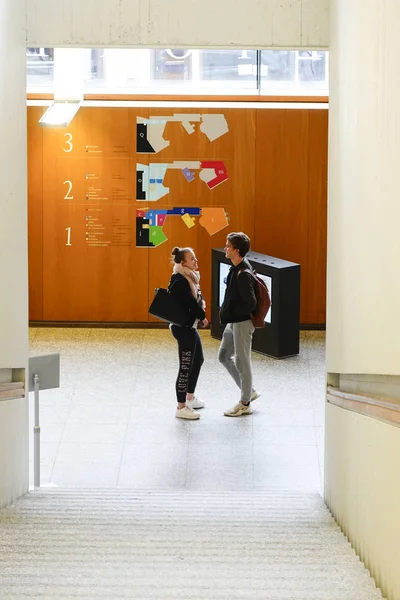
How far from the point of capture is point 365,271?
5.81 m

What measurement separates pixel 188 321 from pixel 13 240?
10.5ft

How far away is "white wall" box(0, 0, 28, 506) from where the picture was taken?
6953 mm

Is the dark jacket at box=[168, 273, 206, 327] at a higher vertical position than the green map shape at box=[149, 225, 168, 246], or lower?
lower

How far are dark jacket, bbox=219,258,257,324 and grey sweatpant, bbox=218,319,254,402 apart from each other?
148mm

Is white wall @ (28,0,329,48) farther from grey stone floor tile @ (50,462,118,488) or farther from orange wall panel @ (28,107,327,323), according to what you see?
orange wall panel @ (28,107,327,323)

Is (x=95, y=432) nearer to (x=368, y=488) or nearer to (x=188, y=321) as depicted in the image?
(x=188, y=321)

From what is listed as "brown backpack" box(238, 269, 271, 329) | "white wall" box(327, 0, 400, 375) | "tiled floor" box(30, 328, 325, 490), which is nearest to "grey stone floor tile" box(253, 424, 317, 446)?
"tiled floor" box(30, 328, 325, 490)

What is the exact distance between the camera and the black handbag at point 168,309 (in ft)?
33.4

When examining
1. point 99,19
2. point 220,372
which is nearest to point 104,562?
point 99,19

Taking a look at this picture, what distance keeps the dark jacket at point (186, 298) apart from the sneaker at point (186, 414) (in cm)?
101

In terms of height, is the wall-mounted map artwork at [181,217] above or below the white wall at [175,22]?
below

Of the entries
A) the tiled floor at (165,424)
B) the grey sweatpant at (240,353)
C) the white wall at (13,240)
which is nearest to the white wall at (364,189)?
the white wall at (13,240)

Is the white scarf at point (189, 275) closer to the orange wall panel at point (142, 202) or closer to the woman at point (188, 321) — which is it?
the woman at point (188, 321)

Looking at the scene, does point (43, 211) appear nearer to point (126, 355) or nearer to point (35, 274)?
point (35, 274)
